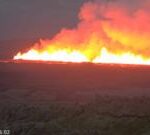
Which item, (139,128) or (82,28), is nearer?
(139,128)

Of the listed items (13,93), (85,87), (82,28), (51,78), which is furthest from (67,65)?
(82,28)

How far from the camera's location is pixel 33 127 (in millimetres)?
28594

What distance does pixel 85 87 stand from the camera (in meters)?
47.1

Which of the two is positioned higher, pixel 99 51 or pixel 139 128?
pixel 99 51

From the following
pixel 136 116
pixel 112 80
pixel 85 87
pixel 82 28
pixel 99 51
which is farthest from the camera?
pixel 82 28

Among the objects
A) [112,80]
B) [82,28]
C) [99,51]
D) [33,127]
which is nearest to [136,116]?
[33,127]

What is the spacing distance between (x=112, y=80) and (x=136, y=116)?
19939 mm

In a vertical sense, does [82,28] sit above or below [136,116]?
above

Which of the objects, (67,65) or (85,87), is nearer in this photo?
(85,87)

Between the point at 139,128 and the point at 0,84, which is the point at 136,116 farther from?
the point at 0,84

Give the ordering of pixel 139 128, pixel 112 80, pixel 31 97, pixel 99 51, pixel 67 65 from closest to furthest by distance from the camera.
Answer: pixel 139 128, pixel 31 97, pixel 112 80, pixel 67 65, pixel 99 51

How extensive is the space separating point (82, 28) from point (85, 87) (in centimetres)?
3866

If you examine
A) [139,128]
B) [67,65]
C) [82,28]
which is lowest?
[139,128]

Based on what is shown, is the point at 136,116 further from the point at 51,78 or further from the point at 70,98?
the point at 51,78
